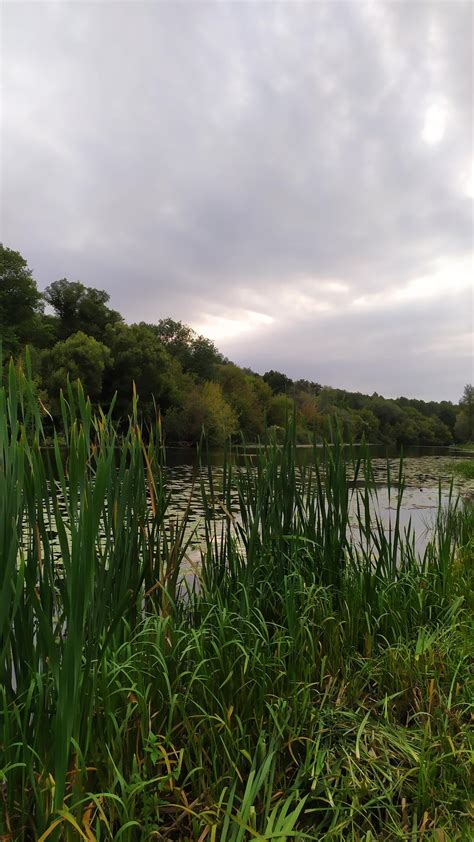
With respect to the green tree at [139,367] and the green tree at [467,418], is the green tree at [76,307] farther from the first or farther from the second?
the green tree at [467,418]

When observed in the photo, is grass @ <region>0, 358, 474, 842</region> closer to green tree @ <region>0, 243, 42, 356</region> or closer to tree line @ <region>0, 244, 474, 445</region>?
tree line @ <region>0, 244, 474, 445</region>

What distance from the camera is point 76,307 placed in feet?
159

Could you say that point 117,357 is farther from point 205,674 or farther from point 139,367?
point 205,674

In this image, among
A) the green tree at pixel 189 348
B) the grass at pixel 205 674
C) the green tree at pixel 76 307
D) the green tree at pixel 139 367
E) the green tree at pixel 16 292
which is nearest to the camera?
the grass at pixel 205 674

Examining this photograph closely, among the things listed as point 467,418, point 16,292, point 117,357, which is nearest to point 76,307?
point 117,357

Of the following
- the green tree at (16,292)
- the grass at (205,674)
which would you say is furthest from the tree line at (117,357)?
the grass at (205,674)

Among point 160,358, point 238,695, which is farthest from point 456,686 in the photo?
point 160,358

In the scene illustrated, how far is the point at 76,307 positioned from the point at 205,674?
1988 inches

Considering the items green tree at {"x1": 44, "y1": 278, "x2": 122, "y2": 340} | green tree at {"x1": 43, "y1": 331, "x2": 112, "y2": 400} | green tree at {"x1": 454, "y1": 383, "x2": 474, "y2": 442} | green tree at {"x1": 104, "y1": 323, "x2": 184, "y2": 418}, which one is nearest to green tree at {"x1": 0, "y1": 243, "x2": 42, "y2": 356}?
green tree at {"x1": 43, "y1": 331, "x2": 112, "y2": 400}

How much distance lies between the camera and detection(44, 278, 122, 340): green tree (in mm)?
47356

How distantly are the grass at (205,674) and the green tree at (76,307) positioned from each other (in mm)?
46831

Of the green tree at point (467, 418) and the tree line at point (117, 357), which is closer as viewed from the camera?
the tree line at point (117, 357)

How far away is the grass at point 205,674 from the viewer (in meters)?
1.37

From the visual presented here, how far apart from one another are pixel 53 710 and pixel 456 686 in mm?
1998
